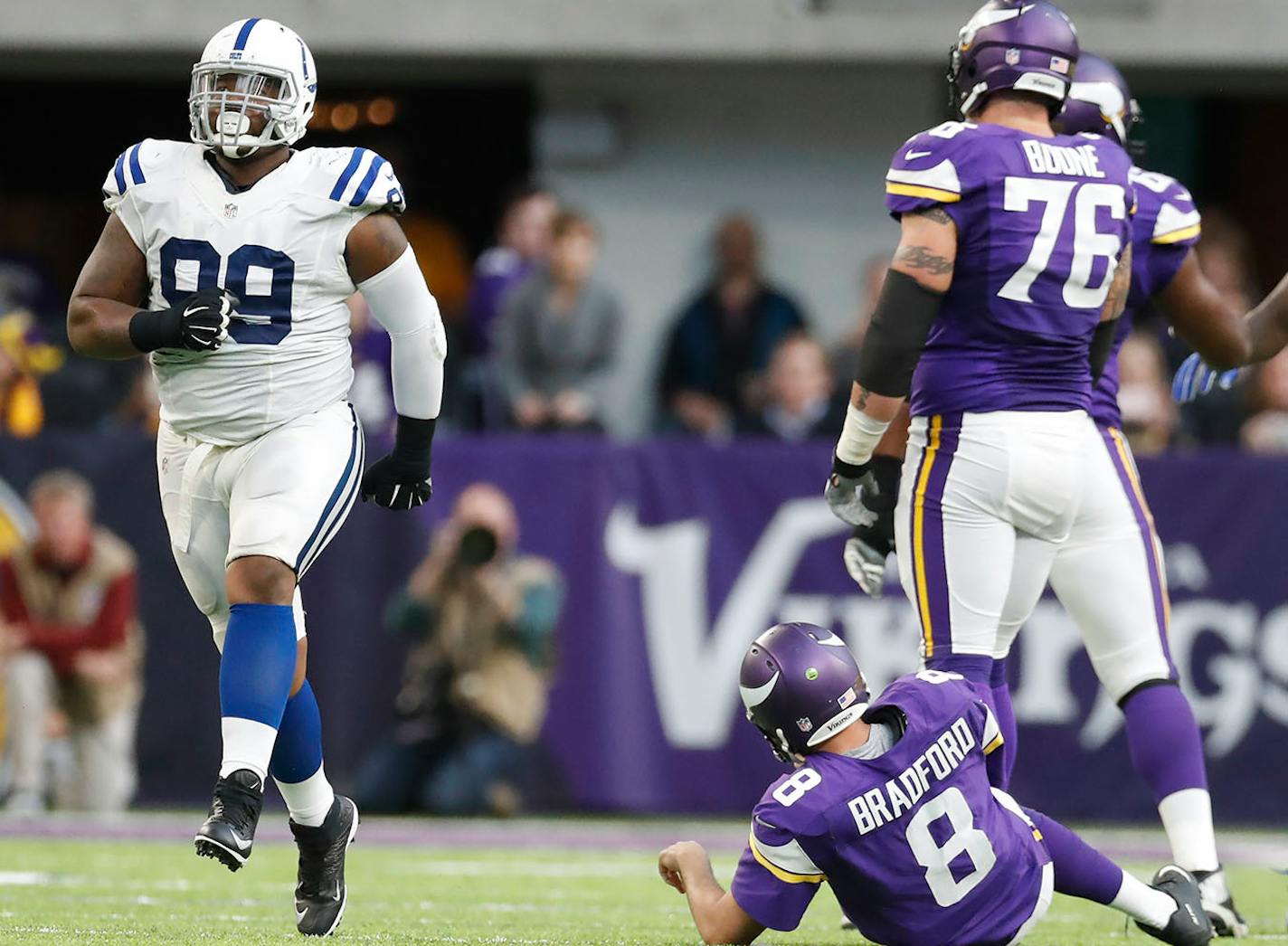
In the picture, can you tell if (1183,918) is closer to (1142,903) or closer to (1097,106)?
(1142,903)

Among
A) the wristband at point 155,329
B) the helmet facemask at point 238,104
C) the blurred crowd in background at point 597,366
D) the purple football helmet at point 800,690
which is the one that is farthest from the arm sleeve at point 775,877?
the blurred crowd in background at point 597,366

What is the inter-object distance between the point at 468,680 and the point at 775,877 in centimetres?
426

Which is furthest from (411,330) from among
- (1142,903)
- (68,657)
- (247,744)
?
(68,657)

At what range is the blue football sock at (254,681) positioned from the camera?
4.28 meters

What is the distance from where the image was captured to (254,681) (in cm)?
431

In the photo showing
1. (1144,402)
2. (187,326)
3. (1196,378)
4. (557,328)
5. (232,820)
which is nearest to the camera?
(232,820)

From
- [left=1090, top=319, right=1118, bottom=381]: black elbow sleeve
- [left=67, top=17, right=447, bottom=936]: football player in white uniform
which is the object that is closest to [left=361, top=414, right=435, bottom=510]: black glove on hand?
[left=67, top=17, right=447, bottom=936]: football player in white uniform

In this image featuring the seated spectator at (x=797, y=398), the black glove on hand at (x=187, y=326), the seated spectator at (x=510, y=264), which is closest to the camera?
the black glove on hand at (x=187, y=326)

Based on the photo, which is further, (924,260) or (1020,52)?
(1020,52)

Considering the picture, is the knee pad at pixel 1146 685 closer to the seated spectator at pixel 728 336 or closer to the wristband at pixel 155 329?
the wristband at pixel 155 329

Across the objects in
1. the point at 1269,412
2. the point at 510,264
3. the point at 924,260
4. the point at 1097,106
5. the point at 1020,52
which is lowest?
the point at 1269,412

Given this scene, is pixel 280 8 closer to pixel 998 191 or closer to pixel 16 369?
pixel 16 369

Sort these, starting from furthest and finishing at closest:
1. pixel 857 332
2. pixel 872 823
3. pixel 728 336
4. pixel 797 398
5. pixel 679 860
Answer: pixel 728 336, pixel 857 332, pixel 797 398, pixel 679 860, pixel 872 823

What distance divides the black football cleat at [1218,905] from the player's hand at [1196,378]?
4.13 feet
